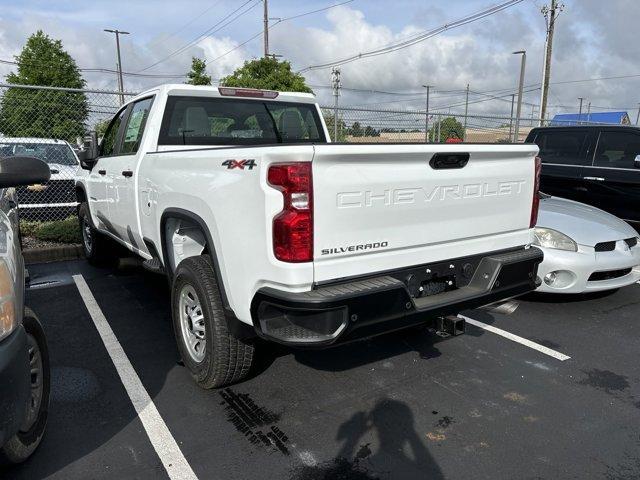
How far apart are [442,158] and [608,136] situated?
599 cm

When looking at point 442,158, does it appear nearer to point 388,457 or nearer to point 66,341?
point 388,457

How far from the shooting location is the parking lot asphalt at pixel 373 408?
2673mm

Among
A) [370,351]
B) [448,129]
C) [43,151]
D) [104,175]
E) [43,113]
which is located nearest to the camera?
[370,351]

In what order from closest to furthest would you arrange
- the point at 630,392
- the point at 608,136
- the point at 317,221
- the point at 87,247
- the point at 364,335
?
1. the point at 317,221
2. the point at 364,335
3. the point at 630,392
4. the point at 87,247
5. the point at 608,136

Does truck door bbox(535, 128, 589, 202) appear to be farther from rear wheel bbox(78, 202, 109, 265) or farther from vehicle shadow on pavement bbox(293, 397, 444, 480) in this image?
rear wheel bbox(78, 202, 109, 265)

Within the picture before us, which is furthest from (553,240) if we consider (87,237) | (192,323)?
(87,237)

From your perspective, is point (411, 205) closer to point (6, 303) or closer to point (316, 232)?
point (316, 232)

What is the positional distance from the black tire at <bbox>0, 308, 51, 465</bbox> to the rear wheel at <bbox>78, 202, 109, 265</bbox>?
146 inches

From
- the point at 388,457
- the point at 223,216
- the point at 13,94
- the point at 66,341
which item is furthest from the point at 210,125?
the point at 13,94

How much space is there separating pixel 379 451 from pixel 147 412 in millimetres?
1465

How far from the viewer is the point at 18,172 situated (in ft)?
8.36

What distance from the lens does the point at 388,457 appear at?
8.91ft

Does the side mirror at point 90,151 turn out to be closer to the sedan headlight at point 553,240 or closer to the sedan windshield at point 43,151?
the sedan windshield at point 43,151

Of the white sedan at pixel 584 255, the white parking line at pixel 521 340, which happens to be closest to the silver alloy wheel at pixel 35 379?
the white parking line at pixel 521 340
